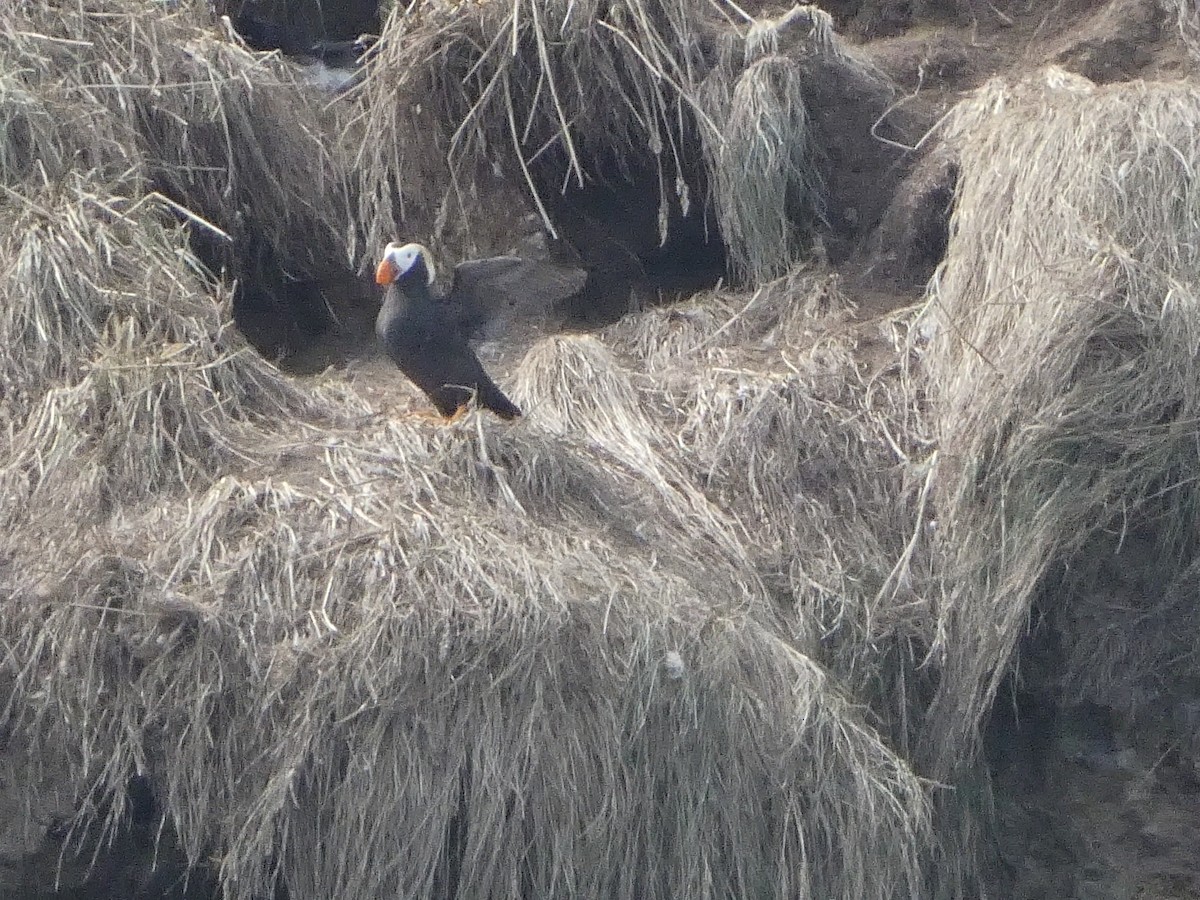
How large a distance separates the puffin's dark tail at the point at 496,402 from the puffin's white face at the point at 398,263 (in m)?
0.42

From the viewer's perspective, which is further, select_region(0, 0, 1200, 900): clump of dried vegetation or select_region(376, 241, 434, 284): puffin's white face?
select_region(376, 241, 434, 284): puffin's white face

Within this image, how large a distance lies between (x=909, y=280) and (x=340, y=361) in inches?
70.8

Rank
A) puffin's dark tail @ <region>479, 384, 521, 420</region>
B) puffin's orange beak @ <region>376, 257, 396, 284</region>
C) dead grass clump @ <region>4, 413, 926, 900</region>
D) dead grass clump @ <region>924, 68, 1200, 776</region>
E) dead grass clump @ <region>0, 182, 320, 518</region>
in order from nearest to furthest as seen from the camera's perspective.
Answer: dead grass clump @ <region>4, 413, 926, 900</region>
dead grass clump @ <region>0, 182, 320, 518</region>
dead grass clump @ <region>924, 68, 1200, 776</region>
puffin's dark tail @ <region>479, 384, 521, 420</region>
puffin's orange beak @ <region>376, 257, 396, 284</region>

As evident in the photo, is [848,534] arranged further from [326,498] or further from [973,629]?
[326,498]

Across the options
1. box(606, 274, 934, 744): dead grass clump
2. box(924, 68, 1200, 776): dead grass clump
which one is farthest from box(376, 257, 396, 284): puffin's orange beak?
box(924, 68, 1200, 776): dead grass clump

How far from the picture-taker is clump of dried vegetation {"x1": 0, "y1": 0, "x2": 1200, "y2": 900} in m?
4.15

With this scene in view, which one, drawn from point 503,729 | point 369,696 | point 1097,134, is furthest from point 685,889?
point 1097,134

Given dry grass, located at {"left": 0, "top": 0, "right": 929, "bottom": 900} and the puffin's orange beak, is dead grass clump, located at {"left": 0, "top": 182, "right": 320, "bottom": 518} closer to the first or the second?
dry grass, located at {"left": 0, "top": 0, "right": 929, "bottom": 900}

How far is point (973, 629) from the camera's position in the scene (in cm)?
478

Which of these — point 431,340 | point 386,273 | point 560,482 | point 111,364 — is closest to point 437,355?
point 431,340

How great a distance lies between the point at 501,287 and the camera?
5.35 metres

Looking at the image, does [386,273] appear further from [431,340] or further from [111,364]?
[111,364]

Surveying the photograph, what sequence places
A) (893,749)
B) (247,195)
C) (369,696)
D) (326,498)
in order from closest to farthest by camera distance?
(369,696) → (326,498) → (893,749) → (247,195)

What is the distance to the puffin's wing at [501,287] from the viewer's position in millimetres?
5305
